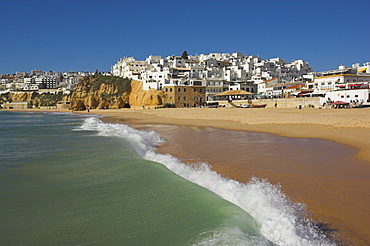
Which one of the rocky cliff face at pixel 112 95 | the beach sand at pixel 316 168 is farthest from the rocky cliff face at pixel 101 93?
the beach sand at pixel 316 168

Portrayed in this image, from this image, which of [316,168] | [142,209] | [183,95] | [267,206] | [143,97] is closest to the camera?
[142,209]

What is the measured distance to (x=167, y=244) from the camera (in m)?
3.81

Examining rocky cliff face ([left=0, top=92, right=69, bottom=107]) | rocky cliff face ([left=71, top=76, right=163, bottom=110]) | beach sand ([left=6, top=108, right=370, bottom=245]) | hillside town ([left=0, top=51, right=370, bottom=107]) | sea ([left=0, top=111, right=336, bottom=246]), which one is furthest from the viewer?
rocky cliff face ([left=0, top=92, right=69, bottom=107])

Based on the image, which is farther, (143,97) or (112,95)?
(112,95)

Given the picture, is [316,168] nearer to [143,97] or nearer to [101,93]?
[143,97]

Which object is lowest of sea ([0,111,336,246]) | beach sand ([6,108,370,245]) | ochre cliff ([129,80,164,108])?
beach sand ([6,108,370,245])

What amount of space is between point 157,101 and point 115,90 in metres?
19.2

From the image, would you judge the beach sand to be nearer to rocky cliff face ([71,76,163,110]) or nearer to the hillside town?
the hillside town

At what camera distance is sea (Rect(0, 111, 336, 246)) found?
13.2 feet

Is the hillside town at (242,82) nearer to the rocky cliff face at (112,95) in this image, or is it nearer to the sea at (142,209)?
the rocky cliff face at (112,95)

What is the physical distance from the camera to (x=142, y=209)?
502 centimetres

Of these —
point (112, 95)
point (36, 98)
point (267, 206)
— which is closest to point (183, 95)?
point (112, 95)

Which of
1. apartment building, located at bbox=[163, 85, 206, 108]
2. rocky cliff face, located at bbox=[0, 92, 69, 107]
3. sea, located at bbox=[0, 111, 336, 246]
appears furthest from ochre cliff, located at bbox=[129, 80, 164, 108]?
sea, located at bbox=[0, 111, 336, 246]

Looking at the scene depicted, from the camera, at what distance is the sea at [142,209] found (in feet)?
13.2
